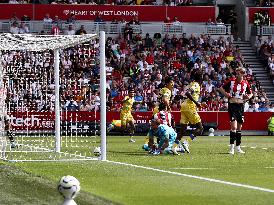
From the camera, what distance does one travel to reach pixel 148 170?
1731 centimetres

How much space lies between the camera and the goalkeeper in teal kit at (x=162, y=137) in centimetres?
2309

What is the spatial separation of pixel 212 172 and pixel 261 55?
119 ft

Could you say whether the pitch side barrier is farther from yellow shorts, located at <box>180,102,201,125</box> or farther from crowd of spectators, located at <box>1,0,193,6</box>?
crowd of spectators, located at <box>1,0,193,6</box>

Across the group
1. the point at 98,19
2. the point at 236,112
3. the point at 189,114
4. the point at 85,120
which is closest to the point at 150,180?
the point at 236,112

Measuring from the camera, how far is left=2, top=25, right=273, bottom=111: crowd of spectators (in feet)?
109

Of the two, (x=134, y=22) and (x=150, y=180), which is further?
(x=134, y=22)

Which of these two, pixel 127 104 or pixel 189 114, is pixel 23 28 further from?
pixel 189 114

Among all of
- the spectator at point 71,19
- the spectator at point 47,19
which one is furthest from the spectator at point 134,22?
the spectator at point 47,19

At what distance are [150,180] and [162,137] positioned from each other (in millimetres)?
8123

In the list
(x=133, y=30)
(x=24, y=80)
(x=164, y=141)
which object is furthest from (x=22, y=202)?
(x=133, y=30)

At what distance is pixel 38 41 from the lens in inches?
Answer: 867

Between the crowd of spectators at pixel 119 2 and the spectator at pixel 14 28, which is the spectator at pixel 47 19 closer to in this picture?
the crowd of spectators at pixel 119 2

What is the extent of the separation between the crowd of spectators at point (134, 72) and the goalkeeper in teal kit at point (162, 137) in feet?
25.3

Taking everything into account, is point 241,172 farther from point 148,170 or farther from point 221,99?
point 221,99
